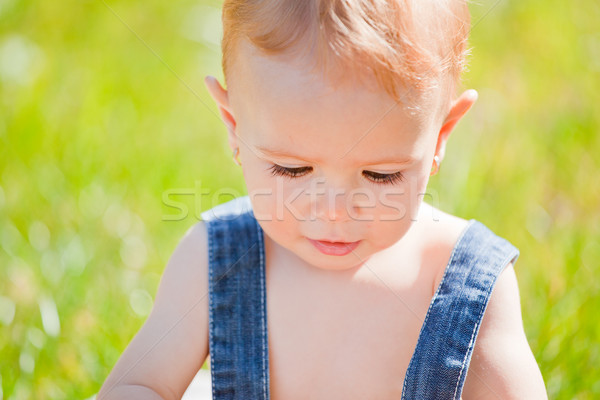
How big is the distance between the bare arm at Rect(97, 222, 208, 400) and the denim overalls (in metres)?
0.02

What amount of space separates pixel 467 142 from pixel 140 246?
1185mm

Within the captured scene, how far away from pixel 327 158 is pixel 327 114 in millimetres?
69

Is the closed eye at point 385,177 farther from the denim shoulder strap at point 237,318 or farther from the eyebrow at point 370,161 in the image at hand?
the denim shoulder strap at point 237,318

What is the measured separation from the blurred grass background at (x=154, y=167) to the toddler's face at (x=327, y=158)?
2.40 feet

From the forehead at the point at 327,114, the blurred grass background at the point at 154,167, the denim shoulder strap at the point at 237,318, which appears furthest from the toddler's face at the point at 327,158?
the blurred grass background at the point at 154,167

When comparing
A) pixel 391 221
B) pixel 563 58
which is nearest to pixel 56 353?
pixel 391 221

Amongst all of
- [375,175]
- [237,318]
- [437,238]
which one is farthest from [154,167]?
[375,175]

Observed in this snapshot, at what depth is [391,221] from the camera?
1.18 meters

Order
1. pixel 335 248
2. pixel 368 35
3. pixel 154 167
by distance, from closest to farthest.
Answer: pixel 368 35 < pixel 335 248 < pixel 154 167

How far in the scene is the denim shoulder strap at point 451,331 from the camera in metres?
1.26

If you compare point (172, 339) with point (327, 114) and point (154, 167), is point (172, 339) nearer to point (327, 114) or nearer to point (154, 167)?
point (327, 114)

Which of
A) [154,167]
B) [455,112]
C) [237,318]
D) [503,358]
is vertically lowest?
[503,358]

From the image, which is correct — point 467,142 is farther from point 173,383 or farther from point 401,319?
point 173,383

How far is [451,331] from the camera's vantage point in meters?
1.28
